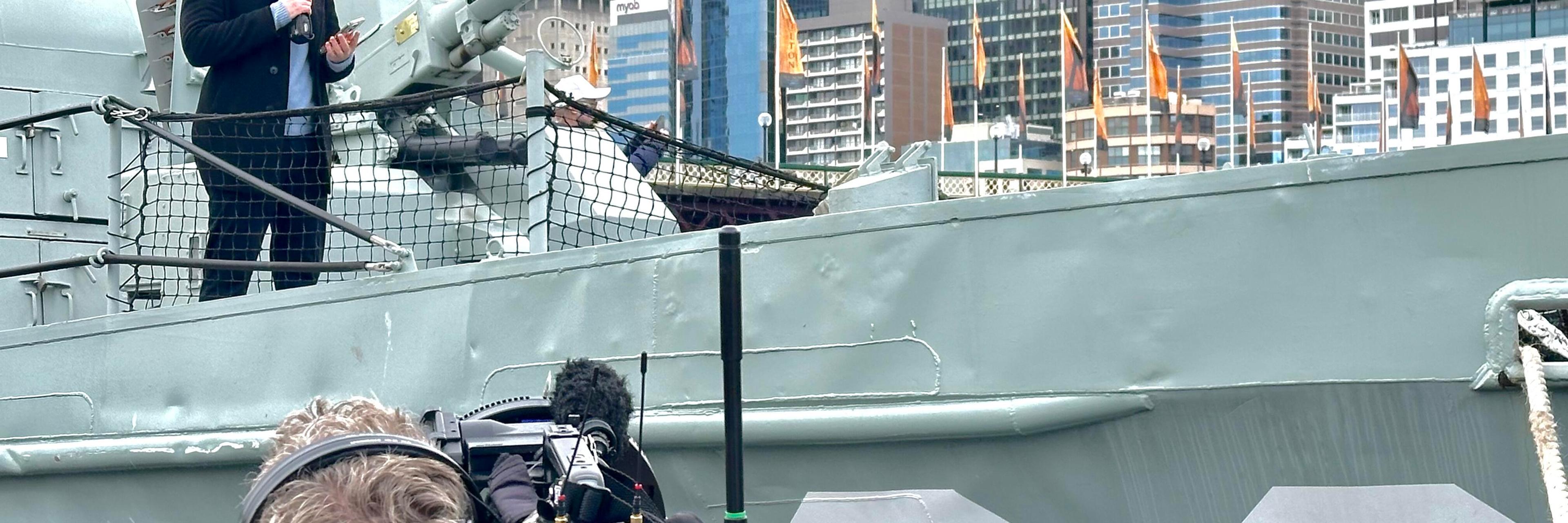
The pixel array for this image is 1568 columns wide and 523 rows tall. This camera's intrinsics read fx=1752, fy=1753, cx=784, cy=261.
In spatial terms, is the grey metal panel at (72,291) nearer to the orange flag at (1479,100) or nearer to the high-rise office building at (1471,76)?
the orange flag at (1479,100)

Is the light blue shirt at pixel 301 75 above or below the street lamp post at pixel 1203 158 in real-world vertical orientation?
below

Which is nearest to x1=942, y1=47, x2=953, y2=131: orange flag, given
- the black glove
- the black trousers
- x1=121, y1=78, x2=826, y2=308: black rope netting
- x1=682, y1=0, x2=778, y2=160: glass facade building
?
x1=121, y1=78, x2=826, y2=308: black rope netting

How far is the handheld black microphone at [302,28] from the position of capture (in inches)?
232

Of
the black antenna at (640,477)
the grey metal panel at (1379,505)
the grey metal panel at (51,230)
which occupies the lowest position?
Result: the grey metal panel at (1379,505)

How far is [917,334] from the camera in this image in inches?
174

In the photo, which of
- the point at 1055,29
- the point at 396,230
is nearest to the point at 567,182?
the point at 396,230

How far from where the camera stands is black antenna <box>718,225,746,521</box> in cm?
287

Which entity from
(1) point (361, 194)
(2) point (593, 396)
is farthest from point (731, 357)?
(1) point (361, 194)

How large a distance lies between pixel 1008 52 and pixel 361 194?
5839 inches

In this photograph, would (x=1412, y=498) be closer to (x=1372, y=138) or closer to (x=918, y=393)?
(x=918, y=393)

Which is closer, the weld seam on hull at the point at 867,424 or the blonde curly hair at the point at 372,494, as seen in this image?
the blonde curly hair at the point at 372,494

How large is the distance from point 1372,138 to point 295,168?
12366 cm

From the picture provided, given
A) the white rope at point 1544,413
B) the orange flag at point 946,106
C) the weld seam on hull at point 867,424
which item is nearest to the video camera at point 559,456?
the weld seam on hull at point 867,424

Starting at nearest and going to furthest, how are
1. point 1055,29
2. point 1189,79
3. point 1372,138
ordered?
1. point 1372,138
2. point 1055,29
3. point 1189,79
